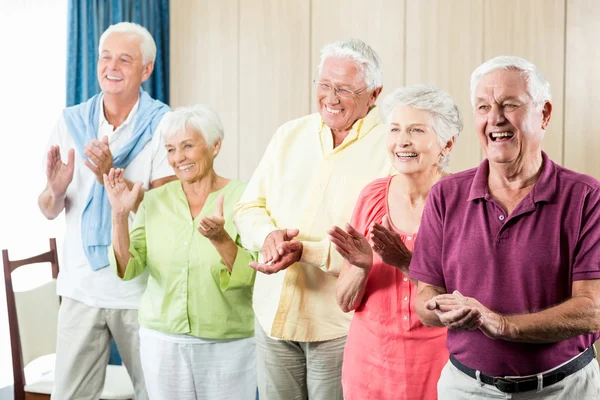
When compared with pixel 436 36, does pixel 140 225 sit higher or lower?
lower

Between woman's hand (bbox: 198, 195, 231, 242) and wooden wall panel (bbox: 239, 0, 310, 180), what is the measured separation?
6.42 feet

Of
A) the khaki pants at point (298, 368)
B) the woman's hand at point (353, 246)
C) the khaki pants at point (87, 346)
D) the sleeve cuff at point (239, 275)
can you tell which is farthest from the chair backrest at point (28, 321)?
the woman's hand at point (353, 246)

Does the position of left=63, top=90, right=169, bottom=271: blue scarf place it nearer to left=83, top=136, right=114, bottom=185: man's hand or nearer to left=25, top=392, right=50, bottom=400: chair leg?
left=83, top=136, right=114, bottom=185: man's hand

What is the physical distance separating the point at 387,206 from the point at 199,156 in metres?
0.86

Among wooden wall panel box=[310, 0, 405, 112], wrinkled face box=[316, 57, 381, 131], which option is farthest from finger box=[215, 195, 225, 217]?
wooden wall panel box=[310, 0, 405, 112]

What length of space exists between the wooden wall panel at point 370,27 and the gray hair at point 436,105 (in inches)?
77.3

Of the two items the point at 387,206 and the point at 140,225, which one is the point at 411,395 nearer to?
the point at 387,206

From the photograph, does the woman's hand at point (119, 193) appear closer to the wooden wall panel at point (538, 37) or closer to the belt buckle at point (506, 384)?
the belt buckle at point (506, 384)

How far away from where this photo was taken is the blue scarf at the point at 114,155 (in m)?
2.90

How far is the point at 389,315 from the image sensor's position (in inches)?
77.7

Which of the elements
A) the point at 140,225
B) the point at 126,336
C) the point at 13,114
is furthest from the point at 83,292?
the point at 13,114

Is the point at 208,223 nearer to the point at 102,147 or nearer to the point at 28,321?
the point at 102,147

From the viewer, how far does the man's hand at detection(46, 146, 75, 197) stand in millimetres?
2863

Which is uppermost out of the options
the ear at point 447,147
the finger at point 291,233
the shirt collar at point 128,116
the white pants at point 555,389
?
the shirt collar at point 128,116
